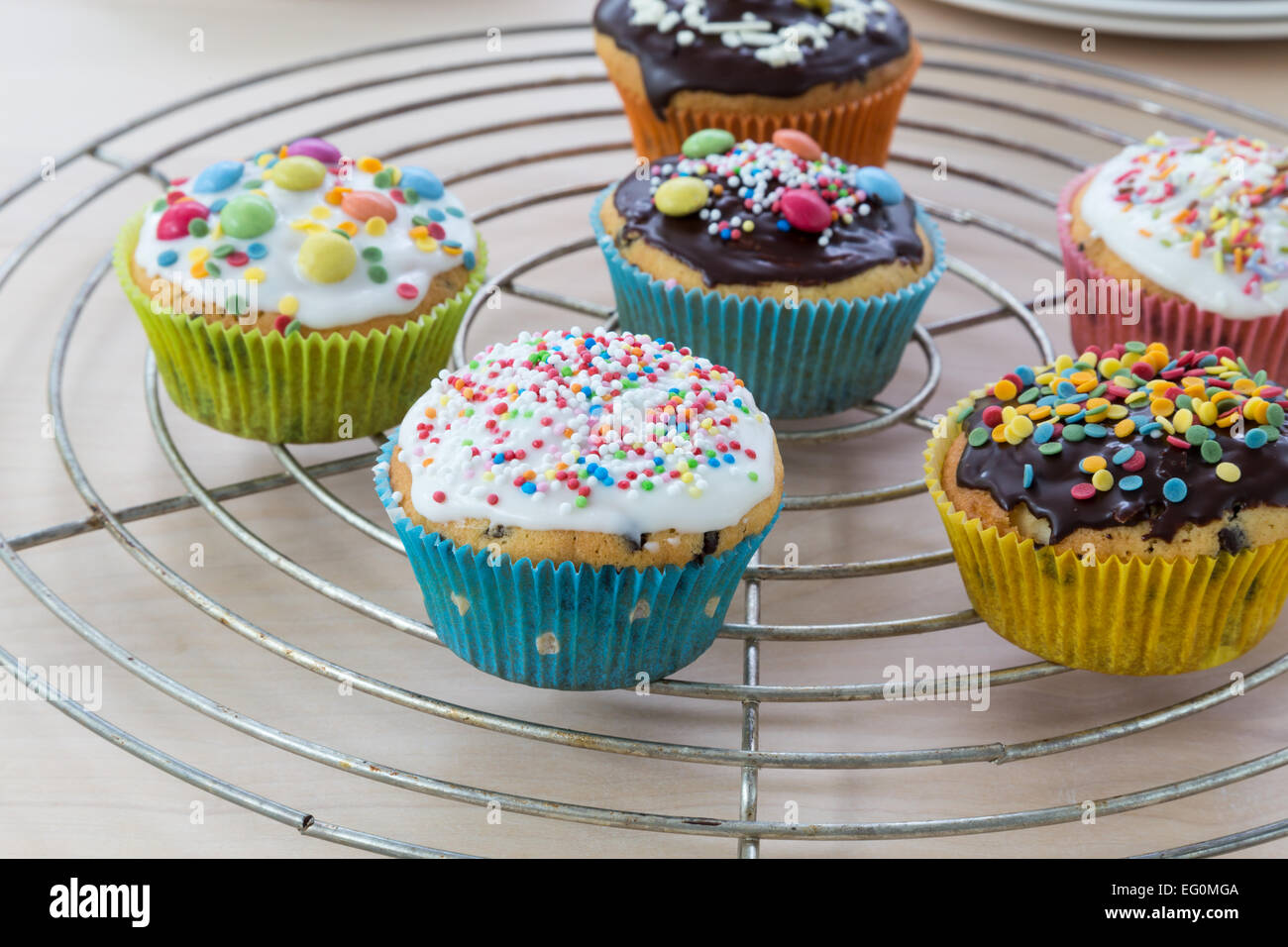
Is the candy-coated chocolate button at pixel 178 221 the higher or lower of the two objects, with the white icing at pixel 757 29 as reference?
lower

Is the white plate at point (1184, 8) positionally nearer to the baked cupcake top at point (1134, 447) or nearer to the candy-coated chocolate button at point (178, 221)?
the baked cupcake top at point (1134, 447)

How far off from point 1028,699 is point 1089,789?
0.76 feet

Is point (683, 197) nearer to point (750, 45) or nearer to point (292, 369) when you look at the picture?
point (750, 45)

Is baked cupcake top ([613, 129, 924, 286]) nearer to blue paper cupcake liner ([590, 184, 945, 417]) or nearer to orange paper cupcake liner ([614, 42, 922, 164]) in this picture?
blue paper cupcake liner ([590, 184, 945, 417])

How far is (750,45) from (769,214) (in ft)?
2.62

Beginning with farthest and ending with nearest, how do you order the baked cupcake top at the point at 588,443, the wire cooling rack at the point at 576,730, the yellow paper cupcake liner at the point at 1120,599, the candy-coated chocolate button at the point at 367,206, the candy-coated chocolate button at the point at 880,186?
the candy-coated chocolate button at the point at 880,186, the candy-coated chocolate button at the point at 367,206, the yellow paper cupcake liner at the point at 1120,599, the baked cupcake top at the point at 588,443, the wire cooling rack at the point at 576,730

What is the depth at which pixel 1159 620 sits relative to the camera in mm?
2301

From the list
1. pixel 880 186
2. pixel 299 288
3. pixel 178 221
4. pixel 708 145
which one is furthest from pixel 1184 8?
pixel 178 221

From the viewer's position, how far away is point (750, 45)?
3449mm

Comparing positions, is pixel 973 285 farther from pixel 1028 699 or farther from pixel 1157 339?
pixel 1028 699

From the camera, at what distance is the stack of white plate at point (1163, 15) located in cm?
433

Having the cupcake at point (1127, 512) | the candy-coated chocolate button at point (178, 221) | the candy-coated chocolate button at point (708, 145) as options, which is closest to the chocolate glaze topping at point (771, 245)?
the candy-coated chocolate button at point (708, 145)

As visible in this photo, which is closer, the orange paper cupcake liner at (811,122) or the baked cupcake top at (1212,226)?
the baked cupcake top at (1212,226)

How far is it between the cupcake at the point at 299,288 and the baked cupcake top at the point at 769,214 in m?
0.44
